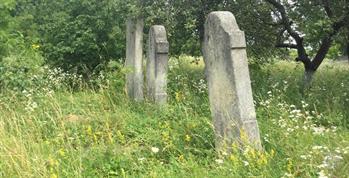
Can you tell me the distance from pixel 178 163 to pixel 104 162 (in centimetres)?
80

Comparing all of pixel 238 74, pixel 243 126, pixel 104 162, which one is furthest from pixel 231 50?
pixel 104 162

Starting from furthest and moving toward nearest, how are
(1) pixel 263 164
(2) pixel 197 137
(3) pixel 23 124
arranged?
(3) pixel 23 124 < (2) pixel 197 137 < (1) pixel 263 164

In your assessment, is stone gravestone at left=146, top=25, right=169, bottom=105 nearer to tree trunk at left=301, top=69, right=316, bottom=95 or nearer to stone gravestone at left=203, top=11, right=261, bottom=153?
tree trunk at left=301, top=69, right=316, bottom=95

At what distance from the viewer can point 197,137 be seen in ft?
17.6

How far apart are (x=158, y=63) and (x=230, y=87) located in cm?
443

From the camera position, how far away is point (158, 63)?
30.5 feet

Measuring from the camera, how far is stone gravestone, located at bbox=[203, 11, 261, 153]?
4820 mm

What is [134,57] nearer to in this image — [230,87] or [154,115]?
[154,115]

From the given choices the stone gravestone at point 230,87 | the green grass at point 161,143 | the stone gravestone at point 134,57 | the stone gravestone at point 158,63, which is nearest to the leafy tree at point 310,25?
the green grass at point 161,143

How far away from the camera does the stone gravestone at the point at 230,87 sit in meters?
4.82

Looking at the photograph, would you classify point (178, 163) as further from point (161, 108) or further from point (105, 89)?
point (105, 89)

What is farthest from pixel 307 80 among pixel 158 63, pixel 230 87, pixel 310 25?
pixel 230 87

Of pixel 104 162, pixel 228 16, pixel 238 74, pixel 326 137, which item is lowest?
pixel 104 162

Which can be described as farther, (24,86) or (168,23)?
(168,23)
